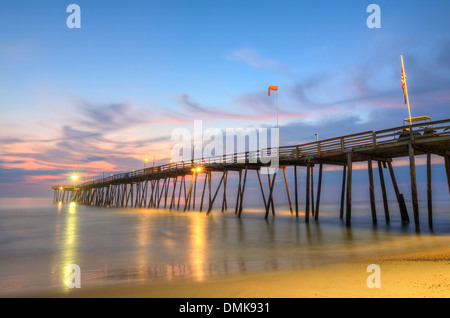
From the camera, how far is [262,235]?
15711 mm

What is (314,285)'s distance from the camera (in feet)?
19.8

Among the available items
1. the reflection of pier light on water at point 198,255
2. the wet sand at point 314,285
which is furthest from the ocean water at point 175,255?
the wet sand at point 314,285

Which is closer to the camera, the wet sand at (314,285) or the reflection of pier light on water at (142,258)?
the wet sand at (314,285)

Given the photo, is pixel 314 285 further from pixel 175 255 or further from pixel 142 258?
pixel 142 258

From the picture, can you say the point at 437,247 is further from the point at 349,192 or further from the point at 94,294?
the point at 94,294

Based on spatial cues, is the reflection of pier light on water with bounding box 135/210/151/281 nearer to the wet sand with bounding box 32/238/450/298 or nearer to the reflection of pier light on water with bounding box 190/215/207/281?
the wet sand with bounding box 32/238/450/298

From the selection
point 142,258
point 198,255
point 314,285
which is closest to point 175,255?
point 198,255

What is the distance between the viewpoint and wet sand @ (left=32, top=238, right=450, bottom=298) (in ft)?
17.8

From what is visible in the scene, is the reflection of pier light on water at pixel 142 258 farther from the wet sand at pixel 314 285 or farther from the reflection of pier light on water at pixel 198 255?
the reflection of pier light on water at pixel 198 255

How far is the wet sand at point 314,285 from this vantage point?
5.42m

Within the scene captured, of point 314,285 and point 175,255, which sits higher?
point 314,285

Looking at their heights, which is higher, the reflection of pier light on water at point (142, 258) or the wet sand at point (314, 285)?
the wet sand at point (314, 285)

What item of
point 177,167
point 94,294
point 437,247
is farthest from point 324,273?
point 177,167
